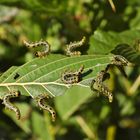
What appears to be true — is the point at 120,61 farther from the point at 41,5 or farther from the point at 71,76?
the point at 41,5

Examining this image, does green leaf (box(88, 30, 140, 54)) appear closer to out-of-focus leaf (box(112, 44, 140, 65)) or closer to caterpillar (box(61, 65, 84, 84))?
out-of-focus leaf (box(112, 44, 140, 65))

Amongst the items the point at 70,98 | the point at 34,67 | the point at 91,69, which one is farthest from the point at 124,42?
the point at 70,98

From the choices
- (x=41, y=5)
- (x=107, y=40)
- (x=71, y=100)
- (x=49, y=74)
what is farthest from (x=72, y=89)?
(x=49, y=74)

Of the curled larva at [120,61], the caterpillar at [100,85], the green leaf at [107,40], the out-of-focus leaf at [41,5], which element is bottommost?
the caterpillar at [100,85]

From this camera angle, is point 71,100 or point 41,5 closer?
point 41,5

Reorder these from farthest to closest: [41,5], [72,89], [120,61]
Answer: [72,89]
[41,5]
[120,61]

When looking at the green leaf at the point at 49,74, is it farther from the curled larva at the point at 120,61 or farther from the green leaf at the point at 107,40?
the green leaf at the point at 107,40

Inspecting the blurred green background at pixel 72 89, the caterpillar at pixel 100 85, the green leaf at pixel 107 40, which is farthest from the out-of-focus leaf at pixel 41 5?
the caterpillar at pixel 100 85
